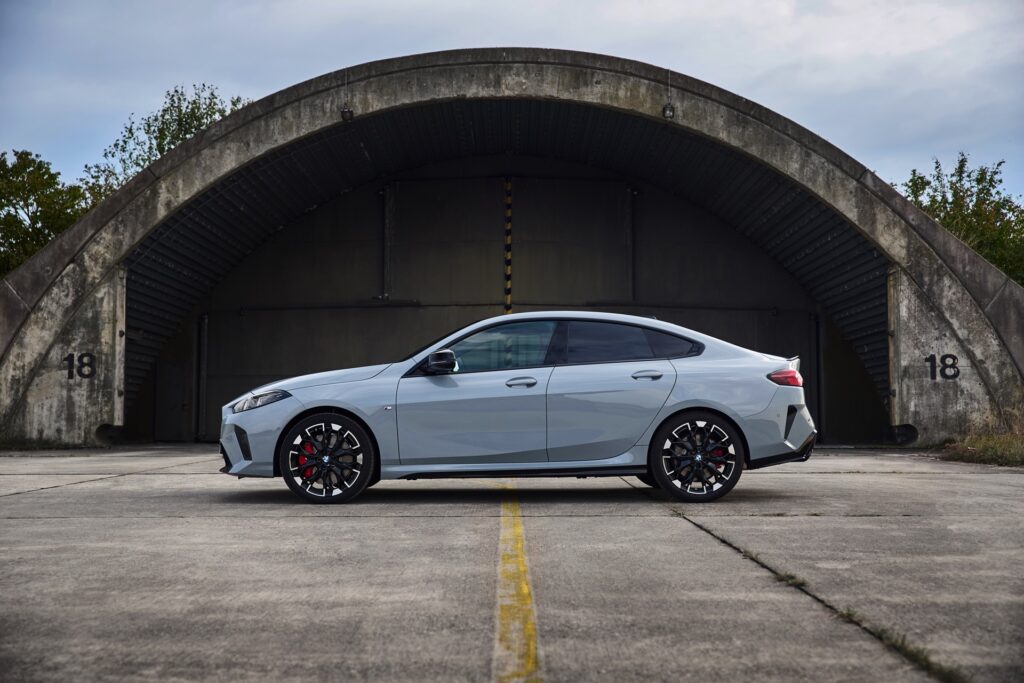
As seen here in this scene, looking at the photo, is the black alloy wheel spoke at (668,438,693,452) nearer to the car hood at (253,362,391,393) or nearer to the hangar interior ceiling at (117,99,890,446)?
the car hood at (253,362,391,393)

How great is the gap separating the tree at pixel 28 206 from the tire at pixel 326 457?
108 feet

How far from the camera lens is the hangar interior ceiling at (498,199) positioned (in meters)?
20.3

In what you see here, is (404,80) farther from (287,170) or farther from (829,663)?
(829,663)

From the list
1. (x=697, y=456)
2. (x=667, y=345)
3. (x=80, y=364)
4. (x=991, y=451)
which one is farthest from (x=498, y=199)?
(x=697, y=456)

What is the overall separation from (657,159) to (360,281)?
278 inches

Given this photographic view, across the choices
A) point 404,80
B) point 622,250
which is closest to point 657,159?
point 622,250

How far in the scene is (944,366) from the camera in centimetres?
1908

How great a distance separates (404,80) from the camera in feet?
63.2

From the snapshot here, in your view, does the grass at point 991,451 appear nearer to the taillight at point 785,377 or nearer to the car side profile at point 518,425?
the taillight at point 785,377

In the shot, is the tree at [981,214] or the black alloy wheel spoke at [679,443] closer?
the black alloy wheel spoke at [679,443]

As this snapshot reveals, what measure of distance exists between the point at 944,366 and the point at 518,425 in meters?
13.1

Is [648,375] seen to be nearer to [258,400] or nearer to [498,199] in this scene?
[258,400]

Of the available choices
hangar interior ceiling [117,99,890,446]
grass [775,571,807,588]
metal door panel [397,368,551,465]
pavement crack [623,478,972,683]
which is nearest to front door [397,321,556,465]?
metal door panel [397,368,551,465]

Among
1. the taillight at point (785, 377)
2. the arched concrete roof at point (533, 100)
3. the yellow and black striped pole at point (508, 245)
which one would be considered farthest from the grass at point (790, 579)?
the yellow and black striped pole at point (508, 245)
